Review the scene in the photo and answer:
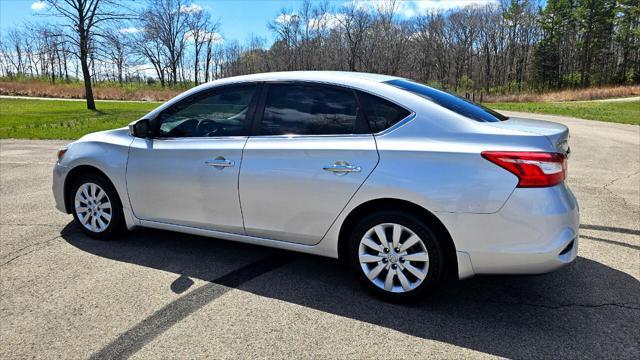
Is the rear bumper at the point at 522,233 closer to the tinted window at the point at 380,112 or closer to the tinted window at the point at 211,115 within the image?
the tinted window at the point at 380,112

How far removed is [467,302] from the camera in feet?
10.6

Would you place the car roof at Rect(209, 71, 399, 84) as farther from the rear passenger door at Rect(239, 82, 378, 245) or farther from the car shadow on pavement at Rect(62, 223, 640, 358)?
the car shadow on pavement at Rect(62, 223, 640, 358)

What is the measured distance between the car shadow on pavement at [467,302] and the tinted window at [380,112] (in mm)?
1270

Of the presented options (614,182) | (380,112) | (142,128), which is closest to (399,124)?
(380,112)

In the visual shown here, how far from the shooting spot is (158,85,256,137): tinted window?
3.77 meters

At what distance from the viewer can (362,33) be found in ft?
219

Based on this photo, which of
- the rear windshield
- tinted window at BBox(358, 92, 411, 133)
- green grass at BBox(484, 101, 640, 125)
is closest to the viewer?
tinted window at BBox(358, 92, 411, 133)

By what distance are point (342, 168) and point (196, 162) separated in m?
1.36

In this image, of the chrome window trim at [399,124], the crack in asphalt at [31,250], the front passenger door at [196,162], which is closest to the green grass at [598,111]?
the chrome window trim at [399,124]

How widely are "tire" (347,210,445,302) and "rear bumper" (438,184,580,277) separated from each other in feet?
0.63

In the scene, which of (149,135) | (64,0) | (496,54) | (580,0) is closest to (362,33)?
(496,54)

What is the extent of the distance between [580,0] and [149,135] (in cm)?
9126

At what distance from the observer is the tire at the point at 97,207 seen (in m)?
4.37

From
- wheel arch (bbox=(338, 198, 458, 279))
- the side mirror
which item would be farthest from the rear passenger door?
the side mirror
